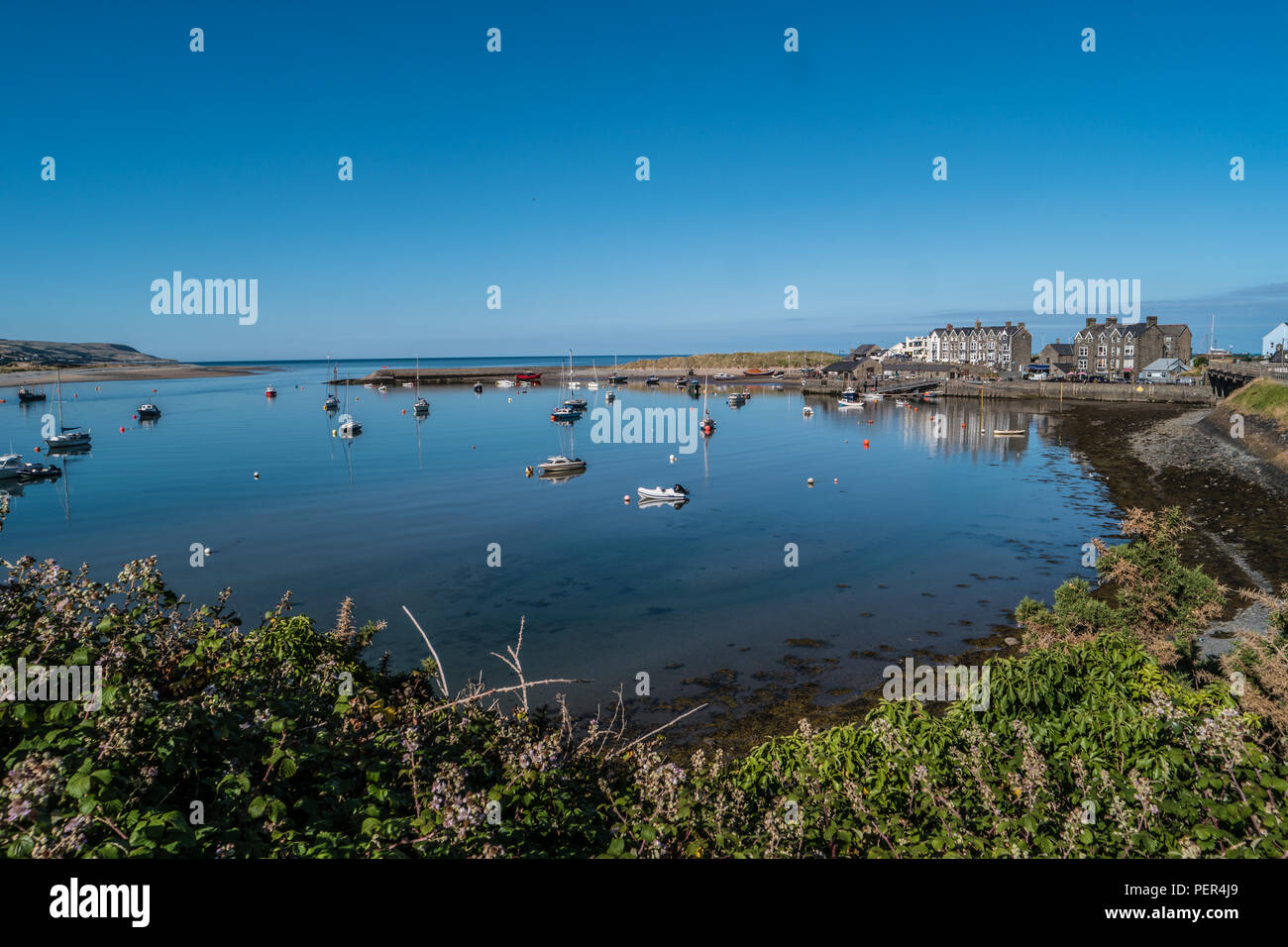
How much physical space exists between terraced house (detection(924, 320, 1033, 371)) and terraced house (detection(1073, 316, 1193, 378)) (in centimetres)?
1112

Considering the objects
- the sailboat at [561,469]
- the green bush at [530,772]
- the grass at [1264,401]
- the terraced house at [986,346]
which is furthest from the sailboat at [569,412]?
the terraced house at [986,346]

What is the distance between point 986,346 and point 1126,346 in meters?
34.5

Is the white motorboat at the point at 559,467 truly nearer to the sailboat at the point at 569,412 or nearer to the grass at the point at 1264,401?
the sailboat at the point at 569,412

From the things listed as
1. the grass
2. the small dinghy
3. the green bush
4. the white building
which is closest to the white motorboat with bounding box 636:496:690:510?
the small dinghy

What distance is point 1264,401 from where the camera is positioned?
229 feet

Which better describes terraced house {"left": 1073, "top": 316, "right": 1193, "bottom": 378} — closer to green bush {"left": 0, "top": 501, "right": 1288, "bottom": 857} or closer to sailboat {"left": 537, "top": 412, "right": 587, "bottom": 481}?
sailboat {"left": 537, "top": 412, "right": 587, "bottom": 481}

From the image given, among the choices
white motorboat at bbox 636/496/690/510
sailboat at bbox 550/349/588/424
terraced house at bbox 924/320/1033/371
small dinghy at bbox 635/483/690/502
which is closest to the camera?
white motorboat at bbox 636/496/690/510

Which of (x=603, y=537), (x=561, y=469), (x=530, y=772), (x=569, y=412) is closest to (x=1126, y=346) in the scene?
(x=569, y=412)

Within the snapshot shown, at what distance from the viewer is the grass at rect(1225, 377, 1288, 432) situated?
62919 millimetres

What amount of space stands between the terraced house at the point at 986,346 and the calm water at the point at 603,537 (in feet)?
323

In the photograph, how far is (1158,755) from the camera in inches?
286

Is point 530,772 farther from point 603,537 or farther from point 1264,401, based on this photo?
point 1264,401
